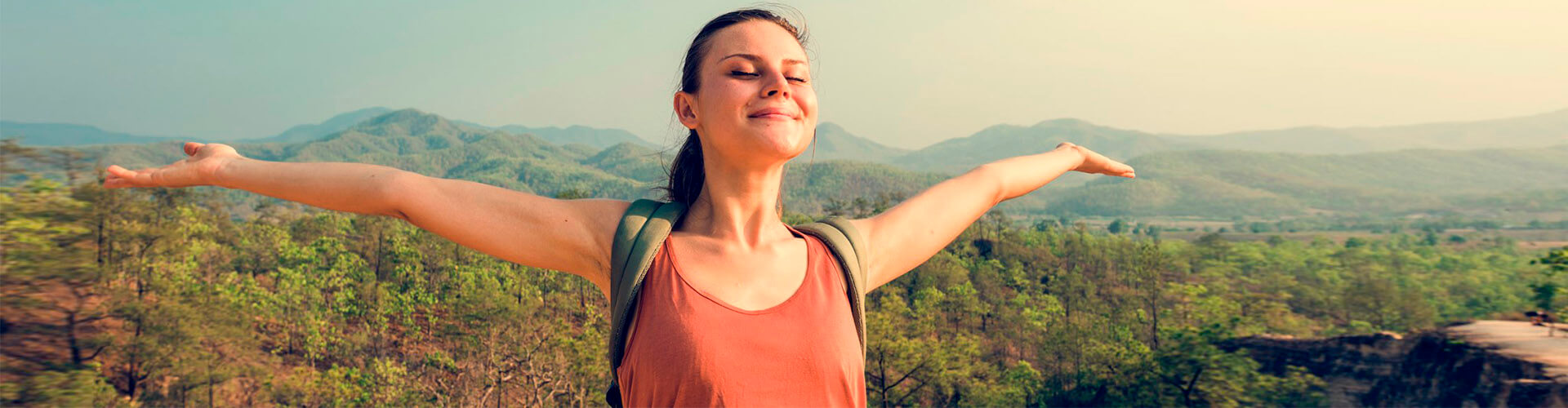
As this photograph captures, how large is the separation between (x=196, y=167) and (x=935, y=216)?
57.0 inches

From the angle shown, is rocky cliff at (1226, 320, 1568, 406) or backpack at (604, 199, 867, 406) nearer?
backpack at (604, 199, 867, 406)

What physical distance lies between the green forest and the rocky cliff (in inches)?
23.1

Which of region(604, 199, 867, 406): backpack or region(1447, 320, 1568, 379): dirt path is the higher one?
region(604, 199, 867, 406): backpack

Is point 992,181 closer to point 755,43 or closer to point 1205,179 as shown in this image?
point 755,43

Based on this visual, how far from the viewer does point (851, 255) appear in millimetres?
1589

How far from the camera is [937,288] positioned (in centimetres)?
3047

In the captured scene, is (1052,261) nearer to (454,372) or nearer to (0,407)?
(454,372)

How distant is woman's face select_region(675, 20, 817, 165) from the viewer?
141 cm

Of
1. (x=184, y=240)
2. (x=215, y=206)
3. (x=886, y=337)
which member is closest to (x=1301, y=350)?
(x=886, y=337)

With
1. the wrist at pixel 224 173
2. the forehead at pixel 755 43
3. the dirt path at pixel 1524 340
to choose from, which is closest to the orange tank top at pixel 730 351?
the forehead at pixel 755 43

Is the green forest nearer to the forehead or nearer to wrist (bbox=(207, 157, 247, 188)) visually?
wrist (bbox=(207, 157, 247, 188))

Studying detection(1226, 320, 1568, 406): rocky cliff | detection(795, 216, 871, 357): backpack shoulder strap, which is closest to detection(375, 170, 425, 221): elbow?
detection(795, 216, 871, 357): backpack shoulder strap

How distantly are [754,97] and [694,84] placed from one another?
0.52 feet

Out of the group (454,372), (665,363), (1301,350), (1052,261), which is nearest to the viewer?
(665,363)
